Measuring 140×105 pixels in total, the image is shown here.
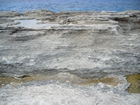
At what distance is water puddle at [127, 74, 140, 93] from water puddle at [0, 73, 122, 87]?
0.59 metres

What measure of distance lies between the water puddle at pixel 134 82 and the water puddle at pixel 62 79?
59 centimetres

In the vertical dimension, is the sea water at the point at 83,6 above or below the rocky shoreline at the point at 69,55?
above

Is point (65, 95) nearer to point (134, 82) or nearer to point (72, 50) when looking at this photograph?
point (72, 50)

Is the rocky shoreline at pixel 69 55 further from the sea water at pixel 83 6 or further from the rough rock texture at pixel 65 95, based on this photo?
the sea water at pixel 83 6

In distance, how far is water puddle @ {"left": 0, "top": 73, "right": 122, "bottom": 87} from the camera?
875 cm

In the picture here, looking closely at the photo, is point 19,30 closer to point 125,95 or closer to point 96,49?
point 96,49

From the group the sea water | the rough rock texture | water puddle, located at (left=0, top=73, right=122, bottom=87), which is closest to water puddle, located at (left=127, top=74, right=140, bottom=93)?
the rough rock texture

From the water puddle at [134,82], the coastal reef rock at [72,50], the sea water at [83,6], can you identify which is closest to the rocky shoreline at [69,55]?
the coastal reef rock at [72,50]

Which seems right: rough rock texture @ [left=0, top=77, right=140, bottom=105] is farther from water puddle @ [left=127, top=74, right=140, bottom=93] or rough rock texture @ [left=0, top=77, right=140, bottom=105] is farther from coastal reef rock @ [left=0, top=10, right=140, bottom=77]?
coastal reef rock @ [left=0, top=10, right=140, bottom=77]

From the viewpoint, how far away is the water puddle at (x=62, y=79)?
28.7 feet

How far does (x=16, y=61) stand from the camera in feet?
32.4

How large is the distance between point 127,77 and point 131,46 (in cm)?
190

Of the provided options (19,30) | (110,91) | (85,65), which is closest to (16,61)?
(19,30)

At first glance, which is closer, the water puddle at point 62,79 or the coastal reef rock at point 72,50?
the water puddle at point 62,79
